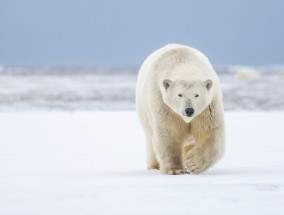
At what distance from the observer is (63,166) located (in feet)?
21.6

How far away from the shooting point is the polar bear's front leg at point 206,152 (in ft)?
18.5

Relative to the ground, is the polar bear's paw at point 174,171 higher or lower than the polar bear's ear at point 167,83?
lower

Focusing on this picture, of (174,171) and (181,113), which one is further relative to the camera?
(174,171)

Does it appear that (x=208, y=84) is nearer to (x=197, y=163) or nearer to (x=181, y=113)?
(x=181, y=113)

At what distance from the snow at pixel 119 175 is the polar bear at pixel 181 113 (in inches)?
9.3

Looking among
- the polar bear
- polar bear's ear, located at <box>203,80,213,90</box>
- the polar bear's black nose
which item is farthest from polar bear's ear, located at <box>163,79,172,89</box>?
the polar bear's black nose

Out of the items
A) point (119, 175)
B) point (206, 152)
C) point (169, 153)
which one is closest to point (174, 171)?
point (169, 153)

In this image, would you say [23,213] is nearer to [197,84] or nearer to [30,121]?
[197,84]

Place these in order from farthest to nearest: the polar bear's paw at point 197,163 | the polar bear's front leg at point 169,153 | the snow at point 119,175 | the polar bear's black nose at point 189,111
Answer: the polar bear's front leg at point 169,153 → the polar bear's paw at point 197,163 → the polar bear's black nose at point 189,111 → the snow at point 119,175

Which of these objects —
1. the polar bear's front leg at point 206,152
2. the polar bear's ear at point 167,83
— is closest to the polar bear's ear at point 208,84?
the polar bear's ear at point 167,83

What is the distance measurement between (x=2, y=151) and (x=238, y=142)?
3028mm

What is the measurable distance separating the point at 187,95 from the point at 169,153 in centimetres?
70

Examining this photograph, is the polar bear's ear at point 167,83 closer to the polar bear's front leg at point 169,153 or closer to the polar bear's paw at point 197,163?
the polar bear's front leg at point 169,153

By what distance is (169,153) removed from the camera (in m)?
5.84
